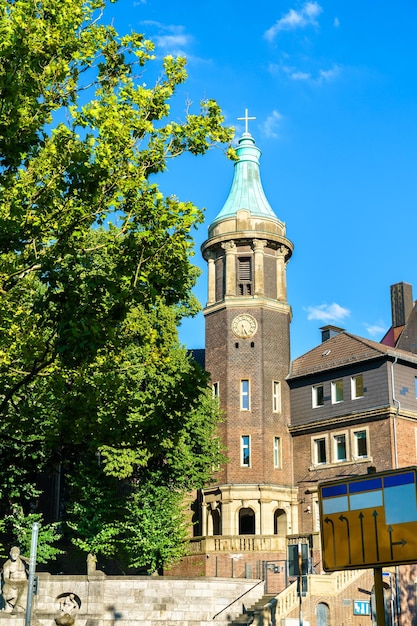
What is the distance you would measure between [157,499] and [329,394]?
498 inches

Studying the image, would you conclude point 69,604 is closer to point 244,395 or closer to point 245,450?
point 245,450

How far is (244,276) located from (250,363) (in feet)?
16.5

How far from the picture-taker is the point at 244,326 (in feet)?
149

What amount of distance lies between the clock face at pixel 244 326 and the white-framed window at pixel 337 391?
507 cm

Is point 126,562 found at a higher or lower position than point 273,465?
lower

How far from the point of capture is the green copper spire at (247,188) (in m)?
47.5

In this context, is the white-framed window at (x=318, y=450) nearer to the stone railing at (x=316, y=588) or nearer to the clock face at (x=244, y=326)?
the clock face at (x=244, y=326)

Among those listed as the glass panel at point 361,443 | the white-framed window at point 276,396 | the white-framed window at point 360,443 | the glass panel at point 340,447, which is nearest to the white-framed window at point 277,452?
the white-framed window at point 276,396

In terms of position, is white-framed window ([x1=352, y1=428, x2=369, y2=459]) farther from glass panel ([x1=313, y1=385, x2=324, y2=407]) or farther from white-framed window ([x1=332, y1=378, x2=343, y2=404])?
glass panel ([x1=313, y1=385, x2=324, y2=407])

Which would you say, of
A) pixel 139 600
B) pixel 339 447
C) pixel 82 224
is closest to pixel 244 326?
pixel 339 447

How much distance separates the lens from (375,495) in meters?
8.12

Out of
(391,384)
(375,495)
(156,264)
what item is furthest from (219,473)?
(375,495)

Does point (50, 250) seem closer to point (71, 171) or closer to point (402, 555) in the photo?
point (71, 171)

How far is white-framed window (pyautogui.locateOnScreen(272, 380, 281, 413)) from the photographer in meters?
45.3
